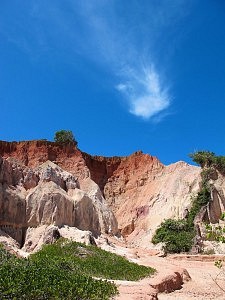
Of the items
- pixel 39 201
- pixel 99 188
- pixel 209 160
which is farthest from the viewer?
pixel 209 160

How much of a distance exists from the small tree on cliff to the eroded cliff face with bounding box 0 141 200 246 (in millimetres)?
1486

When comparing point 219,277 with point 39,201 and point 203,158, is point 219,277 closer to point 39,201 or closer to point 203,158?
point 39,201

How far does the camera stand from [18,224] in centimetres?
2534

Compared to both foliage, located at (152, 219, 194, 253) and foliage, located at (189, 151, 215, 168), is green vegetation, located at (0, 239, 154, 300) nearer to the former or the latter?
foliage, located at (152, 219, 194, 253)

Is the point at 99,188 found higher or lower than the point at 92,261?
higher

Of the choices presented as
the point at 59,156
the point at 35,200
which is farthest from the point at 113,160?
the point at 35,200

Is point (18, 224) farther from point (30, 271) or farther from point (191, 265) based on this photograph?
point (30, 271)

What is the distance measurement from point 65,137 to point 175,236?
85.6ft

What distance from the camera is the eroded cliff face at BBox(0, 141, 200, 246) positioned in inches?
1077

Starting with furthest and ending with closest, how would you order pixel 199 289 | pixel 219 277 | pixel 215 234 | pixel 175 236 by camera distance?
pixel 175 236 → pixel 219 277 → pixel 199 289 → pixel 215 234

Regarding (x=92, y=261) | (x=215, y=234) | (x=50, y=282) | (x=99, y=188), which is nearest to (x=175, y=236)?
(x=99, y=188)

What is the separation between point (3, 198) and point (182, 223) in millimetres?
20028

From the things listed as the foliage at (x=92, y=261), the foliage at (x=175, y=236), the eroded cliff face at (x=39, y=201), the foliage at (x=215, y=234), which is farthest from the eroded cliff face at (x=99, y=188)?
the foliage at (x=215, y=234)

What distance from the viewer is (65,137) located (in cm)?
5672
